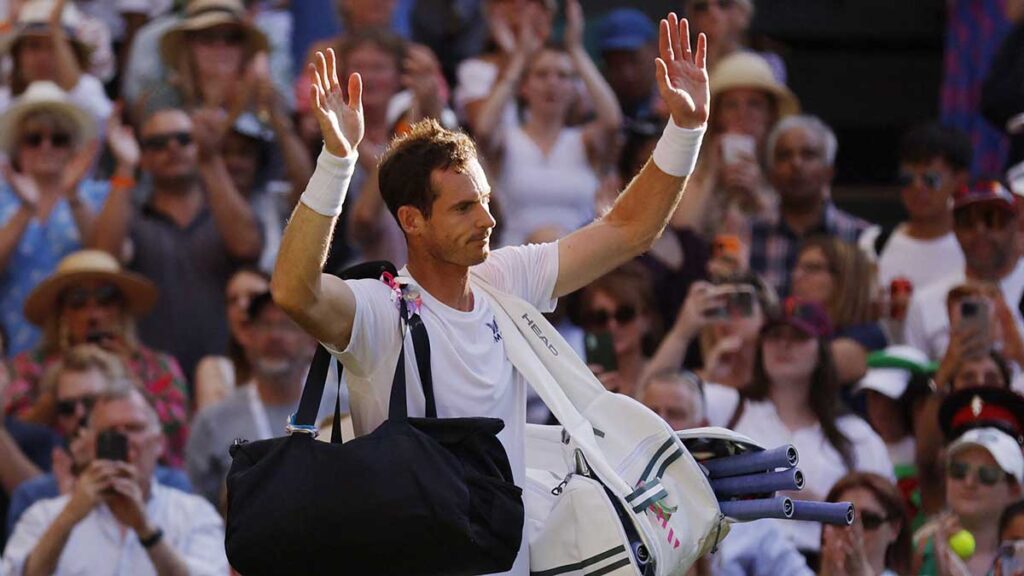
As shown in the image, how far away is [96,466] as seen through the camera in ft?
25.6

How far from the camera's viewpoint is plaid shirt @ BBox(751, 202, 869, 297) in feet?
33.3

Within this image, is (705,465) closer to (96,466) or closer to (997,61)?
(96,466)

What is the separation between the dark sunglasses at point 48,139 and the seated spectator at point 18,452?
149 cm

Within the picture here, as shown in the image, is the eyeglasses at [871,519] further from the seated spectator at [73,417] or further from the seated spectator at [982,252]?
the seated spectator at [73,417]

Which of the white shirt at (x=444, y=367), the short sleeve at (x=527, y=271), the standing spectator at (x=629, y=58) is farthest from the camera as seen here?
the standing spectator at (x=629, y=58)

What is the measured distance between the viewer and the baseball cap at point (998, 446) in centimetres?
784

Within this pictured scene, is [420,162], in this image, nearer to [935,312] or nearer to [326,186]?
[326,186]

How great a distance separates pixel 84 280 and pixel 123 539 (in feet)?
6.24

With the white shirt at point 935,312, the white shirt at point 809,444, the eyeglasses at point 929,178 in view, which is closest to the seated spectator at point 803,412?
the white shirt at point 809,444

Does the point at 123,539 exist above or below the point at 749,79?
below

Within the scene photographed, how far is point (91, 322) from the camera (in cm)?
959

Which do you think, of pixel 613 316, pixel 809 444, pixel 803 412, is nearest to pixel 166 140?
pixel 613 316

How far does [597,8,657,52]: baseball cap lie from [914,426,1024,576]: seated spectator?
14.2 ft

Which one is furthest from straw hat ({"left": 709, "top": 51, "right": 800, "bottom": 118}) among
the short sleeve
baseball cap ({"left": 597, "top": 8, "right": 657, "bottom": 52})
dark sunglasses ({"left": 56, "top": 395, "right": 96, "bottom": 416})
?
the short sleeve
